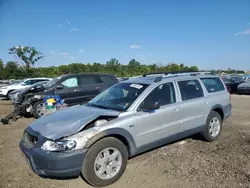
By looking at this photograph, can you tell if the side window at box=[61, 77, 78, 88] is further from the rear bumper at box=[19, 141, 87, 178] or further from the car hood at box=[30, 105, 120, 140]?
the rear bumper at box=[19, 141, 87, 178]

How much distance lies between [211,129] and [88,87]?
5.89 m

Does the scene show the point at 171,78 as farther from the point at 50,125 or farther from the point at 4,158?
the point at 4,158

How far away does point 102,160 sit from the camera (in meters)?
3.42

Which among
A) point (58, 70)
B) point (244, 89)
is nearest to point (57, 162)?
point (244, 89)

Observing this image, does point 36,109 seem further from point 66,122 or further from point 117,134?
point 117,134

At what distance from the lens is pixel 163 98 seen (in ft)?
14.6

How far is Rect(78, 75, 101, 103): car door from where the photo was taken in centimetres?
969

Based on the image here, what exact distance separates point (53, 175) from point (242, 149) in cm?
394

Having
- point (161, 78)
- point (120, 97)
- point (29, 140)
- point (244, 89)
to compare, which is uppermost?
point (161, 78)

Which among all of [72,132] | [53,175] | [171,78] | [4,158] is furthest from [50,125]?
[171,78]

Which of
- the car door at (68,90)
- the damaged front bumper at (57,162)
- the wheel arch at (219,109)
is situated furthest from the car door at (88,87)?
the damaged front bumper at (57,162)

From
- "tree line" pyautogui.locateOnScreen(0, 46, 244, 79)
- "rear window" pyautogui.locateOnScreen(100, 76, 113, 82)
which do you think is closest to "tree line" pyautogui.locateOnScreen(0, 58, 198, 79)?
"tree line" pyautogui.locateOnScreen(0, 46, 244, 79)

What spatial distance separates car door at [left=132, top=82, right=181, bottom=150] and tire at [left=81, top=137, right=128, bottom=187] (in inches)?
15.5

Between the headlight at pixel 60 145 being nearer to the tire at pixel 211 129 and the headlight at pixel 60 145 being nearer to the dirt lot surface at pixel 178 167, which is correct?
the dirt lot surface at pixel 178 167
